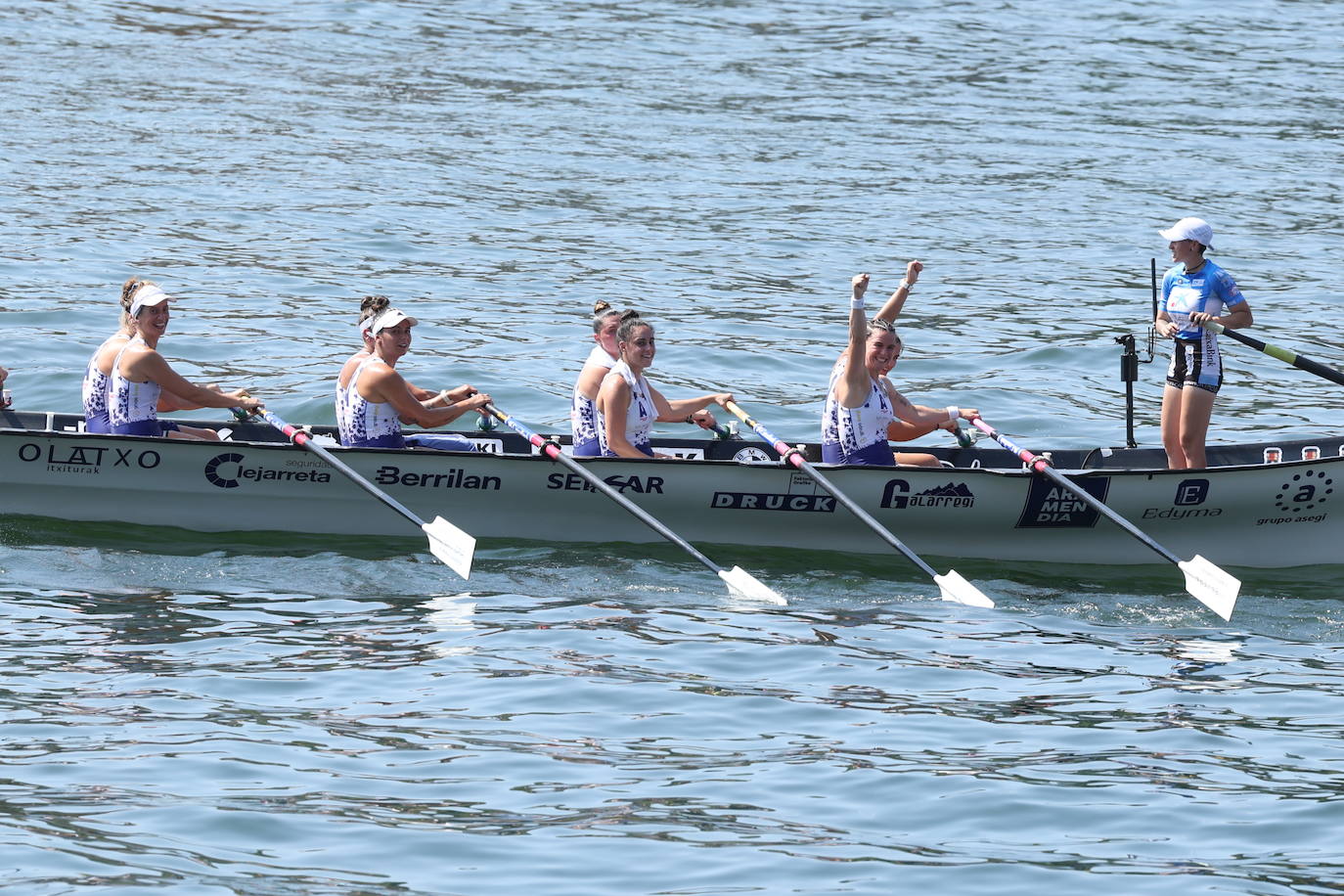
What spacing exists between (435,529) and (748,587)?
2172 millimetres

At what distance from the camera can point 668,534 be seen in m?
13.1

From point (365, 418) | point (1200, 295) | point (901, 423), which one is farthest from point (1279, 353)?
point (365, 418)

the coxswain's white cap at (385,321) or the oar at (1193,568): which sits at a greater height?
the coxswain's white cap at (385,321)

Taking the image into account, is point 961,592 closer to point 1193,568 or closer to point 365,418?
point 1193,568

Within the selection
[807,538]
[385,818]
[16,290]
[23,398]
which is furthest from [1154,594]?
[16,290]

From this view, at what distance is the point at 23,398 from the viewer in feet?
62.1

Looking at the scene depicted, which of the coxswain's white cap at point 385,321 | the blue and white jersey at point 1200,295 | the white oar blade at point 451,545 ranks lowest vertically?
the white oar blade at point 451,545

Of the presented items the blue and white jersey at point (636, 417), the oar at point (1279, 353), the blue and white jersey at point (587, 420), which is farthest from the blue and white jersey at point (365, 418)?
the oar at point (1279, 353)

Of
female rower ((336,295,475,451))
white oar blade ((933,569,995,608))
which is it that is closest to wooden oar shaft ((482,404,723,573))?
female rower ((336,295,475,451))

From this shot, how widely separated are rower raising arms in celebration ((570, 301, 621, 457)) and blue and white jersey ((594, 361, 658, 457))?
7 cm

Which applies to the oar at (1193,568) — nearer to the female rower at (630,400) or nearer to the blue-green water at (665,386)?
the blue-green water at (665,386)

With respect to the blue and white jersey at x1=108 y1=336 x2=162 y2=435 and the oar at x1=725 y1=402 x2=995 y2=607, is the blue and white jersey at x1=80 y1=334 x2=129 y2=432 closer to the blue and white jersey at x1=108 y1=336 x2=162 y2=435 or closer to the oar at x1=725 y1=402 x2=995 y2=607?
the blue and white jersey at x1=108 y1=336 x2=162 y2=435

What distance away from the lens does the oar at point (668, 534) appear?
1278cm

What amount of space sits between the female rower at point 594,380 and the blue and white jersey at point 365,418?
4.30 ft
